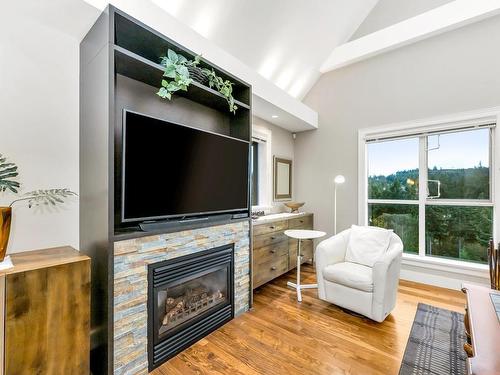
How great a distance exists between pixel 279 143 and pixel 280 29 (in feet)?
5.45

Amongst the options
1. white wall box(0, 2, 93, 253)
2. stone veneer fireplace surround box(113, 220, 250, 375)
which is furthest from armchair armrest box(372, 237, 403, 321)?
white wall box(0, 2, 93, 253)

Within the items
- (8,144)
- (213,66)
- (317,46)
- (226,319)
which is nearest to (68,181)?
(8,144)

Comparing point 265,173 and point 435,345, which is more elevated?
point 265,173

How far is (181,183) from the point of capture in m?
1.96

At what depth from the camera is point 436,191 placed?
328 cm

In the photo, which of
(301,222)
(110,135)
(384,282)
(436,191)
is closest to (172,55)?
(110,135)

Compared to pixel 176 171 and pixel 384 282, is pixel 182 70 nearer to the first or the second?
pixel 176 171

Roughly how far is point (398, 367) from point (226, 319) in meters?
1.38

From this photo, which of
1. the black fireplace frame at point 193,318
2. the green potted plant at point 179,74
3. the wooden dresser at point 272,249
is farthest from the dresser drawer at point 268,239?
the green potted plant at point 179,74

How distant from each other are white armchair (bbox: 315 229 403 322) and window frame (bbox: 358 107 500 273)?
3.63 feet

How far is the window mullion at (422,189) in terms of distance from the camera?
3340 millimetres

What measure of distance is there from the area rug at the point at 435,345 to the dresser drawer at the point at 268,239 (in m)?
1.58

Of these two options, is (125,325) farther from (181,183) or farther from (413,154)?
(413,154)

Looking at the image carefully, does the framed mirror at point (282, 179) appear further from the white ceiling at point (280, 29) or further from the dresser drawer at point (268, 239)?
the white ceiling at point (280, 29)
